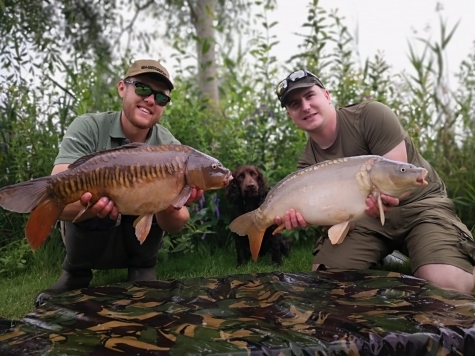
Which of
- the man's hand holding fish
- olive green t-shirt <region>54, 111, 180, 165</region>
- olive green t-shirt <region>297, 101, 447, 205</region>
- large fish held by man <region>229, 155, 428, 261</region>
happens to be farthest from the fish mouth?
olive green t-shirt <region>54, 111, 180, 165</region>

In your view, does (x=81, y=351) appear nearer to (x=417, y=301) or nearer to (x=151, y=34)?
(x=417, y=301)

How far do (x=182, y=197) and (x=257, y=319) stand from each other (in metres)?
0.55

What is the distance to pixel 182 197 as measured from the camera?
74.4 inches

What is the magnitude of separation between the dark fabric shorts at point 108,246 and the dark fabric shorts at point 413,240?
813 millimetres

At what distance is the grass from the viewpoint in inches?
108

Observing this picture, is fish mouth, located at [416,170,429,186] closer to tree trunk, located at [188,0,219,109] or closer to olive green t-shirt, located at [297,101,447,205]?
olive green t-shirt, located at [297,101,447,205]

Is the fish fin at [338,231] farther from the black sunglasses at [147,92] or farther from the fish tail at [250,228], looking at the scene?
the black sunglasses at [147,92]

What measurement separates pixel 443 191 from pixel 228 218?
1.35m

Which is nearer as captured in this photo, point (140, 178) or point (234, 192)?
point (140, 178)

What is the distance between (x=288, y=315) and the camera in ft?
5.21

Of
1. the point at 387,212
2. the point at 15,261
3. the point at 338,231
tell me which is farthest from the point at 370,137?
the point at 15,261

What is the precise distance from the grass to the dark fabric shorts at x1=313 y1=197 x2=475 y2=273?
1.15ft

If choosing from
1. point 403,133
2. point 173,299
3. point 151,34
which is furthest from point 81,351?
point 151,34

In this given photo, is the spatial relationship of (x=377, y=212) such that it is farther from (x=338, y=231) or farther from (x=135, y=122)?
(x=135, y=122)
